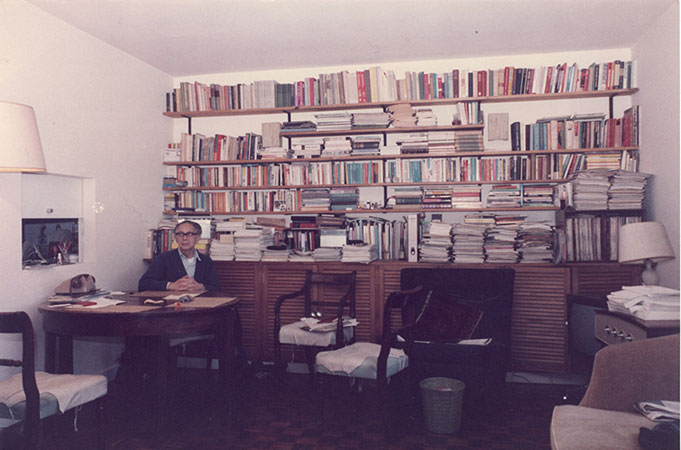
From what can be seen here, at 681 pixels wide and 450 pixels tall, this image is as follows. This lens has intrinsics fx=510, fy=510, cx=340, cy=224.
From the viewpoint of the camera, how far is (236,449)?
2889 mm

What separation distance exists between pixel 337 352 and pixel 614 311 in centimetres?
164

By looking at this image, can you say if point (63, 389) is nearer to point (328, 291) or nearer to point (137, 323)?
point (137, 323)

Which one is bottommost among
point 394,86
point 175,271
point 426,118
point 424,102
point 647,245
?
point 175,271

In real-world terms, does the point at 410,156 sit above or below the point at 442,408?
above

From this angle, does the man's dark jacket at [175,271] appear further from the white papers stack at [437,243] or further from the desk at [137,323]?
the white papers stack at [437,243]

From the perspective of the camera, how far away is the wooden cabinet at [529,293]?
3.96 metres

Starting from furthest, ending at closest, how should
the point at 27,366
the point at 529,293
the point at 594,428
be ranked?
1. the point at 529,293
2. the point at 27,366
3. the point at 594,428

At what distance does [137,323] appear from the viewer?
2.89 meters

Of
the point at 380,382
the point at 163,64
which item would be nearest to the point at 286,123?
the point at 163,64

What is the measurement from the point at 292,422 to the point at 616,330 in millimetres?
2033

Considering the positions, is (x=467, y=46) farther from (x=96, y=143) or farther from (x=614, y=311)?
(x=96, y=143)

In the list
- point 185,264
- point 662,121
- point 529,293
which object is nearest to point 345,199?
point 185,264

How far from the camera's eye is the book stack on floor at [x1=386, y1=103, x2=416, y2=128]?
4.45 metres

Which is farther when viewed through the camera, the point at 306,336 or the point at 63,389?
the point at 306,336
